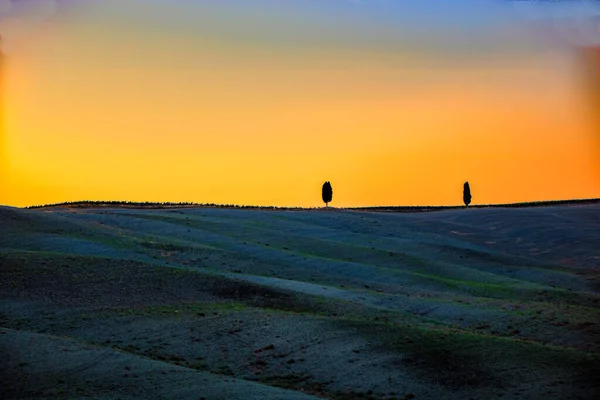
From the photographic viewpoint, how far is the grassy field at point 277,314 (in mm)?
35219

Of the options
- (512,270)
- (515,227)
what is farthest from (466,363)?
(515,227)

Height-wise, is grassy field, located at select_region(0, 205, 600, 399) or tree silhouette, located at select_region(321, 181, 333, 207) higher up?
tree silhouette, located at select_region(321, 181, 333, 207)

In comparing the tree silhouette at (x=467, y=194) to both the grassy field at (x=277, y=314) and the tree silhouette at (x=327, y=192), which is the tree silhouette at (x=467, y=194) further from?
the grassy field at (x=277, y=314)

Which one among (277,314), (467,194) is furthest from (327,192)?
(277,314)

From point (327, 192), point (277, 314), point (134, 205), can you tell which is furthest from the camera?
point (327, 192)

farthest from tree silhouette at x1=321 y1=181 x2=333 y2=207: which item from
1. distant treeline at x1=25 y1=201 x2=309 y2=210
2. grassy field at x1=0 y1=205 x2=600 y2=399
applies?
grassy field at x1=0 y1=205 x2=600 y2=399

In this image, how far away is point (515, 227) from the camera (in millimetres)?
86750

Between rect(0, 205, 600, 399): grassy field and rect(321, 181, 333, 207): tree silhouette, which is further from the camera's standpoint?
rect(321, 181, 333, 207): tree silhouette

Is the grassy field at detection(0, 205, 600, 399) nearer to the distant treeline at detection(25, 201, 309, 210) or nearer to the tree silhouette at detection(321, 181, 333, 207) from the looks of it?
the distant treeline at detection(25, 201, 309, 210)

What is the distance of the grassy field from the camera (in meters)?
35.2

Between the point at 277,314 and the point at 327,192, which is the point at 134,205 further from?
the point at 277,314

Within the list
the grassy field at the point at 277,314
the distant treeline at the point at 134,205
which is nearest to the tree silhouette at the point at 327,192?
the distant treeline at the point at 134,205

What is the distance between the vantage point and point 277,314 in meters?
43.5

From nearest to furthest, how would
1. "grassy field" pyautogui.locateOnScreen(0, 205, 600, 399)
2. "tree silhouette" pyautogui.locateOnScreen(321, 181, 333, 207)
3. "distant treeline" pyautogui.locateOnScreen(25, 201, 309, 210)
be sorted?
"grassy field" pyautogui.locateOnScreen(0, 205, 600, 399) → "distant treeline" pyautogui.locateOnScreen(25, 201, 309, 210) → "tree silhouette" pyautogui.locateOnScreen(321, 181, 333, 207)
